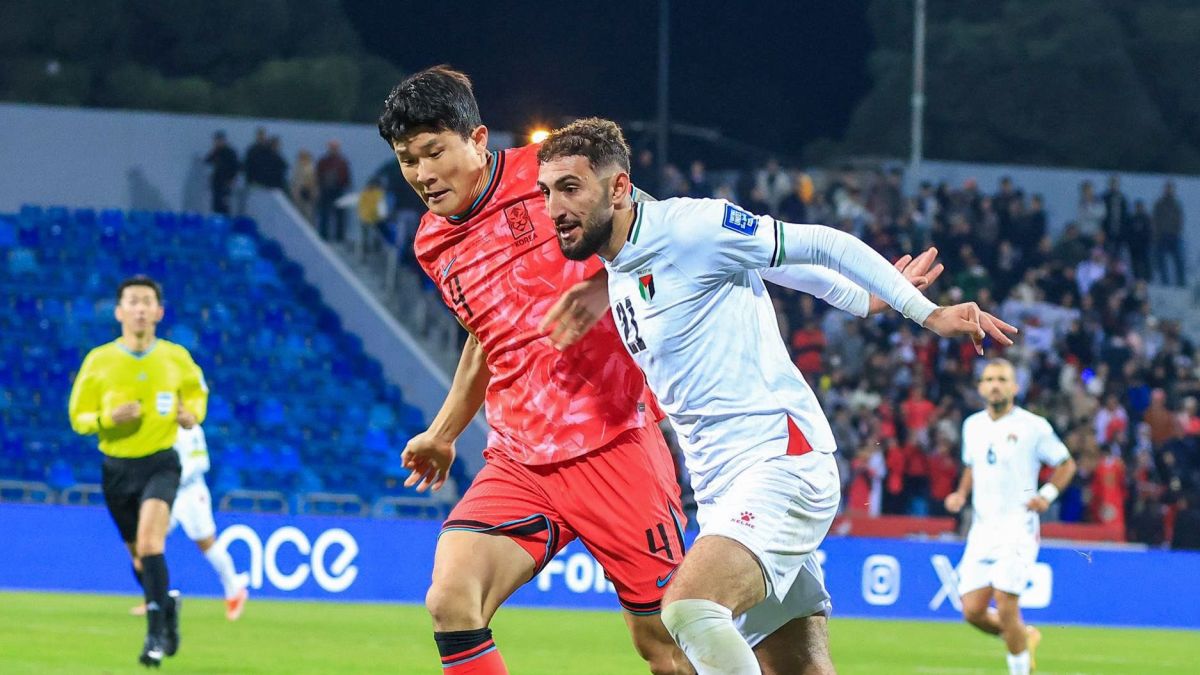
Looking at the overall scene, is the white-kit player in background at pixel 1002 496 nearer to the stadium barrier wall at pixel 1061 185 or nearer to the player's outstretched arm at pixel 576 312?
the player's outstretched arm at pixel 576 312

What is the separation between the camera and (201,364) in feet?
75.0

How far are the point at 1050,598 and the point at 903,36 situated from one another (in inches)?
716

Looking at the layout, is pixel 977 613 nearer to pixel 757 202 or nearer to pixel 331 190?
pixel 757 202

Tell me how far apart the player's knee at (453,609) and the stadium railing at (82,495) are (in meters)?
12.9

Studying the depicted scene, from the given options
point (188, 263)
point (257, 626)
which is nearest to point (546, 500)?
point (257, 626)

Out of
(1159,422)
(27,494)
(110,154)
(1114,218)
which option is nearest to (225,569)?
(27,494)

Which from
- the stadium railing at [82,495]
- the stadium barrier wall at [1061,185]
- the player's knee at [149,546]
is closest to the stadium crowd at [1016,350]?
the stadium barrier wall at [1061,185]

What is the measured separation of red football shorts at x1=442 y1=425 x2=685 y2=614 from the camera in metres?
6.21

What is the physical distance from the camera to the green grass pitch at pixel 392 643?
10.9 m

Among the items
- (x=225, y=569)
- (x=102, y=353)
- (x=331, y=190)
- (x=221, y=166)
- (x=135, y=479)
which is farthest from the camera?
(x=331, y=190)

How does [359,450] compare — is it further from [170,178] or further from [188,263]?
[170,178]

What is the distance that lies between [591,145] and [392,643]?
298 inches

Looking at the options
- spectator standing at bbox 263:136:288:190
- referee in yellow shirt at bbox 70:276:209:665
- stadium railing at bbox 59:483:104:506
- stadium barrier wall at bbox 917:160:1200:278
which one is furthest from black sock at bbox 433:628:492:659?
stadium barrier wall at bbox 917:160:1200:278

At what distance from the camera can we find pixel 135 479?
11195mm
